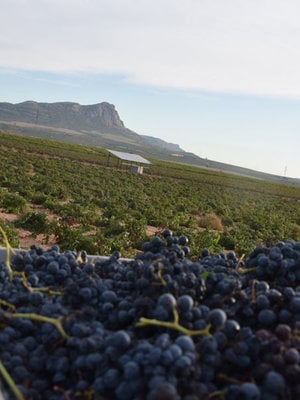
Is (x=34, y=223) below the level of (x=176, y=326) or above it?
below

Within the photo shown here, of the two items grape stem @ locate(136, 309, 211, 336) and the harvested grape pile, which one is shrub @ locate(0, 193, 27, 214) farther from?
grape stem @ locate(136, 309, 211, 336)

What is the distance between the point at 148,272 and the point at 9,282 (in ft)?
2.40

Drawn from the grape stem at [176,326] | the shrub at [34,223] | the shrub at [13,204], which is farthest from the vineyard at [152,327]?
the shrub at [13,204]

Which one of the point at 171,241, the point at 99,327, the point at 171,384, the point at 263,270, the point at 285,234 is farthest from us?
the point at 285,234

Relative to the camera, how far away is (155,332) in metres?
1.68

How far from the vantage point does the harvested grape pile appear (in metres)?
1.40

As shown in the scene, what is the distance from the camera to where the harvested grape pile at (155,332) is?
1397 millimetres

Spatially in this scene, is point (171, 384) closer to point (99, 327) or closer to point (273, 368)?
point (273, 368)

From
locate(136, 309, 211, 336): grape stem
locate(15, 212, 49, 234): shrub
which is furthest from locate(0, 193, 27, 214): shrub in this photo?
locate(136, 309, 211, 336): grape stem

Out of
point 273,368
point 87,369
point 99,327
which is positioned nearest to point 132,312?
point 99,327

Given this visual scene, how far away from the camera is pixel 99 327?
1.70 meters

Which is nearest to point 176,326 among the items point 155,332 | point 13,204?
point 155,332

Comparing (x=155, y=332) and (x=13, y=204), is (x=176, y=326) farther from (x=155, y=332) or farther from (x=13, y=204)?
(x=13, y=204)

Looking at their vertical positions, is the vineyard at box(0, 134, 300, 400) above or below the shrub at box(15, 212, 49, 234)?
above
